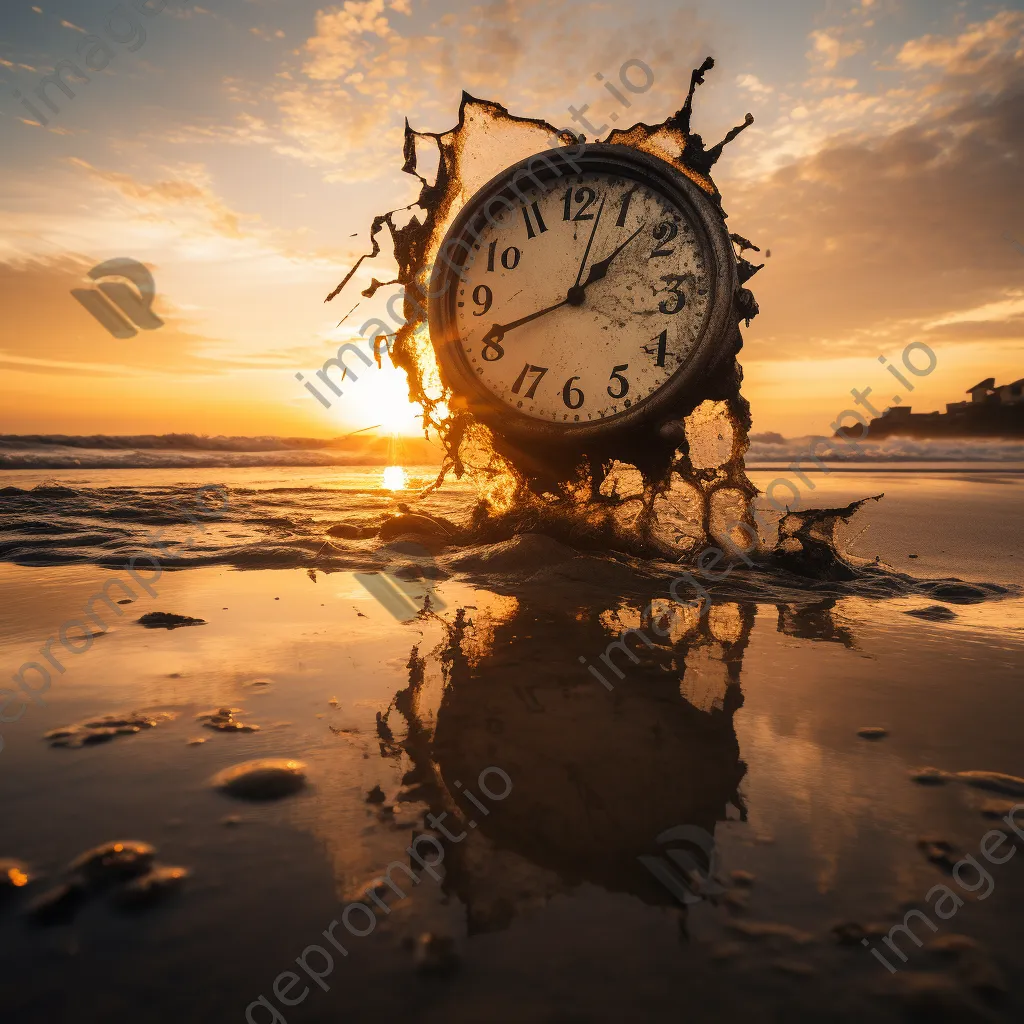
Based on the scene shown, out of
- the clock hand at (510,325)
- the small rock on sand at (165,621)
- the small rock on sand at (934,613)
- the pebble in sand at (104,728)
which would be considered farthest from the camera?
the clock hand at (510,325)

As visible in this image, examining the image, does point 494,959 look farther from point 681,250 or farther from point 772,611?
point 681,250

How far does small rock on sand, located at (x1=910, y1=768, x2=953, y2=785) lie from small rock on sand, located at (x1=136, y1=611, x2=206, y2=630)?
188 cm

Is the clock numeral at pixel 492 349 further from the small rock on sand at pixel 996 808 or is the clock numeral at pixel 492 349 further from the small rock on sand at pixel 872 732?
the small rock on sand at pixel 996 808

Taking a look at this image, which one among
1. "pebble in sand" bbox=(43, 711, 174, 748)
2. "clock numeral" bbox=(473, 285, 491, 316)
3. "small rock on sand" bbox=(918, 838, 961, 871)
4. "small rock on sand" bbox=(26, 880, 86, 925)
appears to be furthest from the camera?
"clock numeral" bbox=(473, 285, 491, 316)

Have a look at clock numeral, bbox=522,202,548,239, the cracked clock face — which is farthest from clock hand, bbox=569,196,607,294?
clock numeral, bbox=522,202,548,239

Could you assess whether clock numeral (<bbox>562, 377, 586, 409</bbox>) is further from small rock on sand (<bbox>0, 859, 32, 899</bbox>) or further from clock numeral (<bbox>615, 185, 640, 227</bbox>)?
small rock on sand (<bbox>0, 859, 32, 899</bbox>)

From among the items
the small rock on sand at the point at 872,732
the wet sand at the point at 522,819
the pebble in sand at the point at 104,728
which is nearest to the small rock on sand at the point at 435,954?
the wet sand at the point at 522,819

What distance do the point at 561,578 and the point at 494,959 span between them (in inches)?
83.2

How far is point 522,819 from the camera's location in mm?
977

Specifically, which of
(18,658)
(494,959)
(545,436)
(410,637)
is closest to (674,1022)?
(494,959)

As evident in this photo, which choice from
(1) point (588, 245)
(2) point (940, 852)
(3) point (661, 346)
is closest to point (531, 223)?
(1) point (588, 245)

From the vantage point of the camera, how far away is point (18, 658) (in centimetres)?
168

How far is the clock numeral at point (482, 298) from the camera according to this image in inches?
120

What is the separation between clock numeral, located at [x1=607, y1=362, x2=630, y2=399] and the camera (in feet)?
Answer: 9.29
